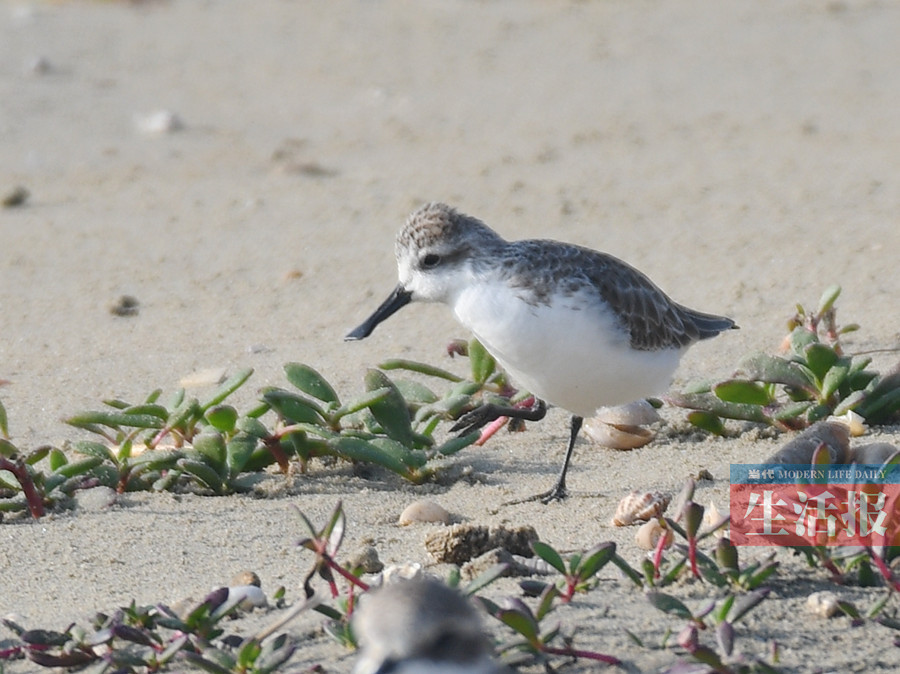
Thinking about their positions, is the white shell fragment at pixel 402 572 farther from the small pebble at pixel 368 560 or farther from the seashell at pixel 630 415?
the seashell at pixel 630 415

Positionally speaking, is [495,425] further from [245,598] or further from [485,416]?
[245,598]

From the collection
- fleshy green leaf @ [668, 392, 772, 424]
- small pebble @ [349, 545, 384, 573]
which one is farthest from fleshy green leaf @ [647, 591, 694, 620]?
fleshy green leaf @ [668, 392, 772, 424]

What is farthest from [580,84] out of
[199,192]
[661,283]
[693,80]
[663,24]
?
[661,283]

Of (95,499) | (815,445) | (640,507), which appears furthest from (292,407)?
(815,445)

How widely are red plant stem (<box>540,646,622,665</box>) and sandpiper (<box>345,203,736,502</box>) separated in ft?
4.50

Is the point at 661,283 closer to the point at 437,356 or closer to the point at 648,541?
the point at 437,356

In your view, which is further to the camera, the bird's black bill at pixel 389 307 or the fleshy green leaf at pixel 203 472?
the bird's black bill at pixel 389 307

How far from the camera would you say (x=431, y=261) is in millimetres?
4574

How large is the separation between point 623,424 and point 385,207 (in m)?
3.48

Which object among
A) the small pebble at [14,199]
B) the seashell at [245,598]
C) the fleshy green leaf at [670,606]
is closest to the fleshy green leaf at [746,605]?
the fleshy green leaf at [670,606]

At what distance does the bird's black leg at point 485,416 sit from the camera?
4586mm

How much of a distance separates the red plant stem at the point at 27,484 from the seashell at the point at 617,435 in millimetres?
1926

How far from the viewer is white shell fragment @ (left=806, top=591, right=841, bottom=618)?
126 inches

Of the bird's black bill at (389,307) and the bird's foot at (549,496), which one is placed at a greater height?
the bird's black bill at (389,307)
